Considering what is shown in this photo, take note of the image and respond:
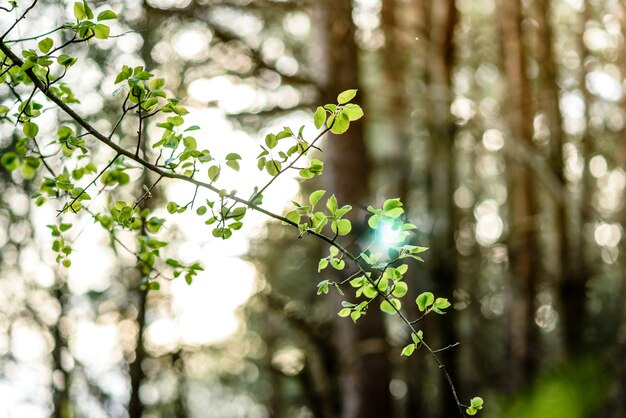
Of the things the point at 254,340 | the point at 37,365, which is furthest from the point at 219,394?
the point at 37,365

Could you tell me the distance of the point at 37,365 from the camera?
29.4 ft

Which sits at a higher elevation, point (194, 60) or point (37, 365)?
point (194, 60)

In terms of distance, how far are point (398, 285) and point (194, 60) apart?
250 inches

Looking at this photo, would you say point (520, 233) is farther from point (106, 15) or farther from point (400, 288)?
point (106, 15)

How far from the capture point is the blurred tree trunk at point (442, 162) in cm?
684

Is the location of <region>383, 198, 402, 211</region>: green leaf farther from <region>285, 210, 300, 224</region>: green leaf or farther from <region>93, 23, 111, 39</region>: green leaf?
<region>93, 23, 111, 39</region>: green leaf

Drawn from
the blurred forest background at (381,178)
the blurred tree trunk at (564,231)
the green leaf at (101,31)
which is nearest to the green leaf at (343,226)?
the green leaf at (101,31)

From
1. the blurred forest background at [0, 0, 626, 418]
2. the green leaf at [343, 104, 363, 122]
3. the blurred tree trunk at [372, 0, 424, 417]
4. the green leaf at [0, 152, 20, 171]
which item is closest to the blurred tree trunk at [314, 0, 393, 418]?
the blurred forest background at [0, 0, 626, 418]

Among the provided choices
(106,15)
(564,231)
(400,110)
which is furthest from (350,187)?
(106,15)

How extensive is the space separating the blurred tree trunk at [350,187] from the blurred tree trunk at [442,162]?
166cm

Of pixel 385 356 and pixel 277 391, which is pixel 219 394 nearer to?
pixel 277 391

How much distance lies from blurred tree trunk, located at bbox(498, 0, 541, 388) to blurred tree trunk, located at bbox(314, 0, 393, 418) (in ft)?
8.31

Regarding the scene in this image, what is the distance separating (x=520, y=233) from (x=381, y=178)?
3.95 meters

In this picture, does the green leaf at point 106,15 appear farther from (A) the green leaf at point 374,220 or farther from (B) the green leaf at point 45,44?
(A) the green leaf at point 374,220
